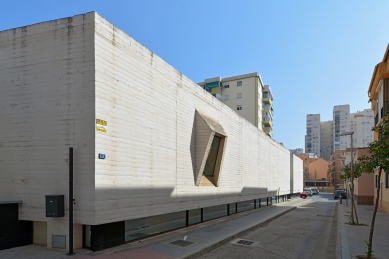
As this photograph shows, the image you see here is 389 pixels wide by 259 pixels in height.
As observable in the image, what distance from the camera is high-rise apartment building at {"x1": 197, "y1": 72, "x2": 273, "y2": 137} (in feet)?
166

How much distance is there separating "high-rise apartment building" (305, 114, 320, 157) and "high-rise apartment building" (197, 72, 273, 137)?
100655 millimetres

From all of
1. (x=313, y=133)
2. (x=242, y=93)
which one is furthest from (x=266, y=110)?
(x=313, y=133)

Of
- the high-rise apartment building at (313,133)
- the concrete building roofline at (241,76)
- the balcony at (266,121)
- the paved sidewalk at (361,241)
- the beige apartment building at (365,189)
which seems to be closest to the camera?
the paved sidewalk at (361,241)

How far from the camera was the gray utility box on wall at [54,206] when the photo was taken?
23.8 feet

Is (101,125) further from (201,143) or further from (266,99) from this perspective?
(266,99)

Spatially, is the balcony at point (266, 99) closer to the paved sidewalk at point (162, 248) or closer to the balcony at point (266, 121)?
the balcony at point (266, 121)

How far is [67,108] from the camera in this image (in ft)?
25.4

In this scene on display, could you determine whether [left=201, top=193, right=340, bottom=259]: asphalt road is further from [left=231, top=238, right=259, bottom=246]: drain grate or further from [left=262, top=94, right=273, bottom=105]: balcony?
[left=262, top=94, right=273, bottom=105]: balcony

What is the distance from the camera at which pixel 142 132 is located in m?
9.22

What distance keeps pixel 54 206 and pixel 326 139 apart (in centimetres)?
15197

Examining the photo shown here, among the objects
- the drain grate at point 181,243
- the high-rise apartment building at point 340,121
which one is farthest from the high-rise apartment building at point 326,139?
the drain grate at point 181,243

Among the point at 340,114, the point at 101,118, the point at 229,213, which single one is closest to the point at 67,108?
the point at 101,118

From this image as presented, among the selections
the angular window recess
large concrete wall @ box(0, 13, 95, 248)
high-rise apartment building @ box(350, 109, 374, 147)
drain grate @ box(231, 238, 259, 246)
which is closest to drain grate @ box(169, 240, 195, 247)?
drain grate @ box(231, 238, 259, 246)

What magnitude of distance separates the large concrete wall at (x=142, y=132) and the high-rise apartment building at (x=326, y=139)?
140 meters
